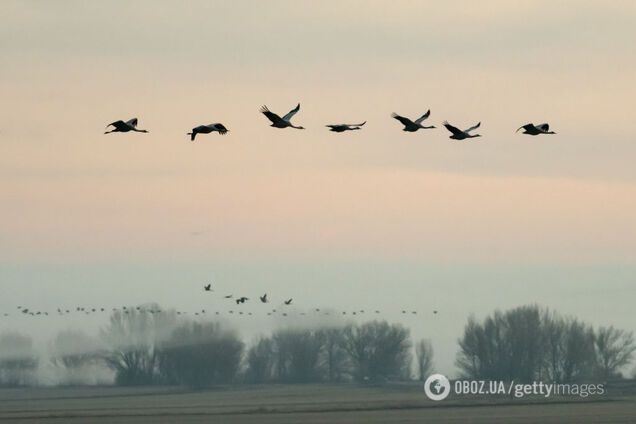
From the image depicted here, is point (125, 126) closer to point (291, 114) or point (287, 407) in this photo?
point (291, 114)

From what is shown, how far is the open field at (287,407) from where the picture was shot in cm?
10112

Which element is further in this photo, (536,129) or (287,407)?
(287,407)

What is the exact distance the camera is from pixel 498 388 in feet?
452

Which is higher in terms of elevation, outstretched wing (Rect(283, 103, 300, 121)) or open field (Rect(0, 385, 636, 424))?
outstretched wing (Rect(283, 103, 300, 121))

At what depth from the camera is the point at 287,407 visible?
11762cm

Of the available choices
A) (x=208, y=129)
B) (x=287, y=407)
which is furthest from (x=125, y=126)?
(x=287, y=407)

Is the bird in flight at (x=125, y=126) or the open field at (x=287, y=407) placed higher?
the bird in flight at (x=125, y=126)

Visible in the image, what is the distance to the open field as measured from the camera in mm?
101125

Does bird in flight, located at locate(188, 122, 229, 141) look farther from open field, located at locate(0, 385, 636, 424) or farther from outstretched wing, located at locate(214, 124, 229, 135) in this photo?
open field, located at locate(0, 385, 636, 424)

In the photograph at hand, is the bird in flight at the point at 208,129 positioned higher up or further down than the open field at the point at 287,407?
higher up

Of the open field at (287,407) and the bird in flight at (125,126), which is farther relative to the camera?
the open field at (287,407)

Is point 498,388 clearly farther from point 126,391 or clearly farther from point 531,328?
point 126,391

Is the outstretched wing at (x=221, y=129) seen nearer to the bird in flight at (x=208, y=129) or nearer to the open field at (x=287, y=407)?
the bird in flight at (x=208, y=129)

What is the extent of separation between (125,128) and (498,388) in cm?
7066
